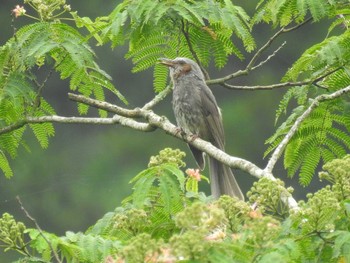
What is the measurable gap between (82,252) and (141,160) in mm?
20054

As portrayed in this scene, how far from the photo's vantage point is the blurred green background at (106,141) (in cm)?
2461

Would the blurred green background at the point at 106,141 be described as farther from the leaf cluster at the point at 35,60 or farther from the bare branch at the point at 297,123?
the bare branch at the point at 297,123

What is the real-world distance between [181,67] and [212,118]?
30.6 inches

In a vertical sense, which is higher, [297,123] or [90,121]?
[90,121]

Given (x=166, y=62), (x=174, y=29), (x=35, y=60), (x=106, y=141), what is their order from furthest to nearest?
(x=106, y=141) < (x=166, y=62) < (x=174, y=29) < (x=35, y=60)

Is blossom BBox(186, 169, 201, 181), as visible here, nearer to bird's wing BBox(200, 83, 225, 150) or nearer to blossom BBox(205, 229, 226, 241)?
blossom BBox(205, 229, 226, 241)

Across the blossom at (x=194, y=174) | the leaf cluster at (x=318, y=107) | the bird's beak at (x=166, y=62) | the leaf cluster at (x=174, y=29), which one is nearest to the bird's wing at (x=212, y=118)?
the leaf cluster at (x=174, y=29)

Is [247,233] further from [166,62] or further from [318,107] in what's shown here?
[166,62]

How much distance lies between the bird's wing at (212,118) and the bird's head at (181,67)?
15cm

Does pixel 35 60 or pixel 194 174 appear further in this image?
pixel 35 60

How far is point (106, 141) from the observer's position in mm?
26875

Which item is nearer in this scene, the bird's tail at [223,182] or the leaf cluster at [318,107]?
the leaf cluster at [318,107]

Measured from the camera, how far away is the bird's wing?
8695 mm

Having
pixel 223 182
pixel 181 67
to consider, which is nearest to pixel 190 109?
pixel 181 67
